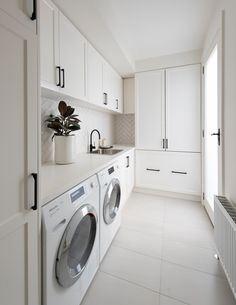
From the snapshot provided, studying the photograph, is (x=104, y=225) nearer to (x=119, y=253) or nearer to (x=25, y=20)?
(x=119, y=253)

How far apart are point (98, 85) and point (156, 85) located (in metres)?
1.26

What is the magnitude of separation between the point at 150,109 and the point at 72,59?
180 cm

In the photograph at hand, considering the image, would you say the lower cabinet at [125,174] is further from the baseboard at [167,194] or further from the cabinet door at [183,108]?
the cabinet door at [183,108]

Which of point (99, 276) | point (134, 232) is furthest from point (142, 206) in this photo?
point (99, 276)

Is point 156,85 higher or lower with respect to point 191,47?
lower

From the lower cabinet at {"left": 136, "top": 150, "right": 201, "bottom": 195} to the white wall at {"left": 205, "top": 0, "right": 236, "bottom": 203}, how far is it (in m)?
1.37

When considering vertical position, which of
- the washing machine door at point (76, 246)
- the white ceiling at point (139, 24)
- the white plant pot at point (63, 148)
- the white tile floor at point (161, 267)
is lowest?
the white tile floor at point (161, 267)

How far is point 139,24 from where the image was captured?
211cm

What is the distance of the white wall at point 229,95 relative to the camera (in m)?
1.36

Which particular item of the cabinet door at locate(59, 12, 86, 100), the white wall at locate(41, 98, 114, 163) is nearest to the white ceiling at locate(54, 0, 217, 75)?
the cabinet door at locate(59, 12, 86, 100)

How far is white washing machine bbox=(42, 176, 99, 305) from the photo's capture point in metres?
0.86

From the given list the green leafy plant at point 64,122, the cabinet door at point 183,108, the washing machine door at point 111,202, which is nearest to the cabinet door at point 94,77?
the green leafy plant at point 64,122

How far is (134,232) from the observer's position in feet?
6.65

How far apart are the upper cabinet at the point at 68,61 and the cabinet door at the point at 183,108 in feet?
3.96
